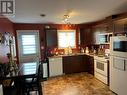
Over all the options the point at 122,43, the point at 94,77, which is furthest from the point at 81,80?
the point at 122,43

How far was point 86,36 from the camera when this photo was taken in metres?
6.49

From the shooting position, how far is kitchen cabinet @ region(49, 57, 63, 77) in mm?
5797

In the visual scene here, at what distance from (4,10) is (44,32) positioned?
3.07m

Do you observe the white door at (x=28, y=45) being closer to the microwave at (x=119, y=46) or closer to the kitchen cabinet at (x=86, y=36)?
the kitchen cabinet at (x=86, y=36)

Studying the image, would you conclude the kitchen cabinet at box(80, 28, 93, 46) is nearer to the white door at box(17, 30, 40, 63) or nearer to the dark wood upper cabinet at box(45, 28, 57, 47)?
the dark wood upper cabinet at box(45, 28, 57, 47)

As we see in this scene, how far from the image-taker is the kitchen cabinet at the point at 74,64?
607cm

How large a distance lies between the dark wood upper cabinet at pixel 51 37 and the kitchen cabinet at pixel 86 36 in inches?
54.2

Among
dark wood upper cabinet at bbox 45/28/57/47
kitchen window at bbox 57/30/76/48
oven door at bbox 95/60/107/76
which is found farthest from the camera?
kitchen window at bbox 57/30/76/48

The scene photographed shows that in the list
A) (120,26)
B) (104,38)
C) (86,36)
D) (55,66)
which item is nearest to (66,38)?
(86,36)

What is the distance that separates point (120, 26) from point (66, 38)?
127 inches

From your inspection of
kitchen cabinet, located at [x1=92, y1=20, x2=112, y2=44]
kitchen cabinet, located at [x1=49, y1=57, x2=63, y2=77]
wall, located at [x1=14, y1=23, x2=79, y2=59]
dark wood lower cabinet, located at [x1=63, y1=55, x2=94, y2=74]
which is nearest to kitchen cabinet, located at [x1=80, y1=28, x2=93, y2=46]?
kitchen cabinet, located at [x1=92, y1=20, x2=112, y2=44]

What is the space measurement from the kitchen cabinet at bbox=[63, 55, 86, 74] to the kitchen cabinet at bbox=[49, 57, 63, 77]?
0.20 meters

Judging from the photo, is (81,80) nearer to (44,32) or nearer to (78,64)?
(78,64)

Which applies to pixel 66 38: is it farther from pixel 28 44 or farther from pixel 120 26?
pixel 120 26
